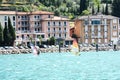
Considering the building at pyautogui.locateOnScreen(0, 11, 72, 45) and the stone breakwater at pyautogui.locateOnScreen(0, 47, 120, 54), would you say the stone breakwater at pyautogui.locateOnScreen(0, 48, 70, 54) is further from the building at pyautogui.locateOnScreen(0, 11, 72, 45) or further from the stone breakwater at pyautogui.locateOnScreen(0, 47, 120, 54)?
the building at pyautogui.locateOnScreen(0, 11, 72, 45)

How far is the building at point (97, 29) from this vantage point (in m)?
136

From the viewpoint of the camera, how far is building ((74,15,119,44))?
136375 mm

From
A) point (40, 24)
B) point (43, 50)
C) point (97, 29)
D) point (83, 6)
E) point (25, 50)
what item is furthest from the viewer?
point (83, 6)

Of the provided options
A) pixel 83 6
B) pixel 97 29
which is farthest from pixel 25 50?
pixel 83 6

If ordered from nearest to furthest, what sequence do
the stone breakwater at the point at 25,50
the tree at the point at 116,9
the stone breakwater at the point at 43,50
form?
the stone breakwater at the point at 25,50
the stone breakwater at the point at 43,50
the tree at the point at 116,9

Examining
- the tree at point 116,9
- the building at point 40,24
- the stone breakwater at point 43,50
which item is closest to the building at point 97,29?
the building at point 40,24

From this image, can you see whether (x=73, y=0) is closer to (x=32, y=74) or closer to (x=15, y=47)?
(x=15, y=47)

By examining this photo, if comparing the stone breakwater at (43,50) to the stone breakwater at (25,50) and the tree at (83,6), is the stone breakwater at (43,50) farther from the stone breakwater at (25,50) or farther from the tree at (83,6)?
the tree at (83,6)

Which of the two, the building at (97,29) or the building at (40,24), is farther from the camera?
the building at (97,29)

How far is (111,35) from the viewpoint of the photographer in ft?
452

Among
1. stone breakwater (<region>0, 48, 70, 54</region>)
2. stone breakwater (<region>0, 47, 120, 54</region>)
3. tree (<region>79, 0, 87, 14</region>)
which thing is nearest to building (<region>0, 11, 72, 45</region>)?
stone breakwater (<region>0, 47, 120, 54</region>)

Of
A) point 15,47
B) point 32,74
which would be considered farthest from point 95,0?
point 32,74

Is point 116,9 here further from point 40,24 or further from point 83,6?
point 40,24

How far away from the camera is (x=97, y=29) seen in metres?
138
